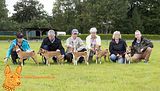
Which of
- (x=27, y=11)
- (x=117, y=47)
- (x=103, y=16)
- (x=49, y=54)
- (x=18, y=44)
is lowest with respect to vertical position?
(x=49, y=54)

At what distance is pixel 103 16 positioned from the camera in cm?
7062

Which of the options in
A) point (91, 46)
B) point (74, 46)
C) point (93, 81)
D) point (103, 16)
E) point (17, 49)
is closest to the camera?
point (93, 81)

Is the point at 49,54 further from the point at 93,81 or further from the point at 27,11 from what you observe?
the point at 27,11

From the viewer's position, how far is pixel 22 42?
1205 centimetres

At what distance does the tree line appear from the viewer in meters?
71.1

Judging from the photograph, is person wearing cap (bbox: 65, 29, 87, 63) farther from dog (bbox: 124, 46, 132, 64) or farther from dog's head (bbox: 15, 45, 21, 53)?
dog's head (bbox: 15, 45, 21, 53)

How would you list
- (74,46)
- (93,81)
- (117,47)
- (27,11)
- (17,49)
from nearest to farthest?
(93,81)
(17,49)
(74,46)
(117,47)
(27,11)

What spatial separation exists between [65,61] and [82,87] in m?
6.00

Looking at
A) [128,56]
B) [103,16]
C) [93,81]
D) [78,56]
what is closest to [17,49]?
[78,56]

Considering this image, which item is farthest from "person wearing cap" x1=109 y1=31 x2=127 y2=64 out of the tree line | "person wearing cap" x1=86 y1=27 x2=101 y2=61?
the tree line

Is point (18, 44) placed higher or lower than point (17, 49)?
higher

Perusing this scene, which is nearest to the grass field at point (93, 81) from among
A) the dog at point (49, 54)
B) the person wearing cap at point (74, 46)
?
the dog at point (49, 54)

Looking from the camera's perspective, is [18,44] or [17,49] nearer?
[17,49]

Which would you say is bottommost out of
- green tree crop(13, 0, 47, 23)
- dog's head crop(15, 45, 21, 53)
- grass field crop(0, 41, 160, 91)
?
grass field crop(0, 41, 160, 91)
